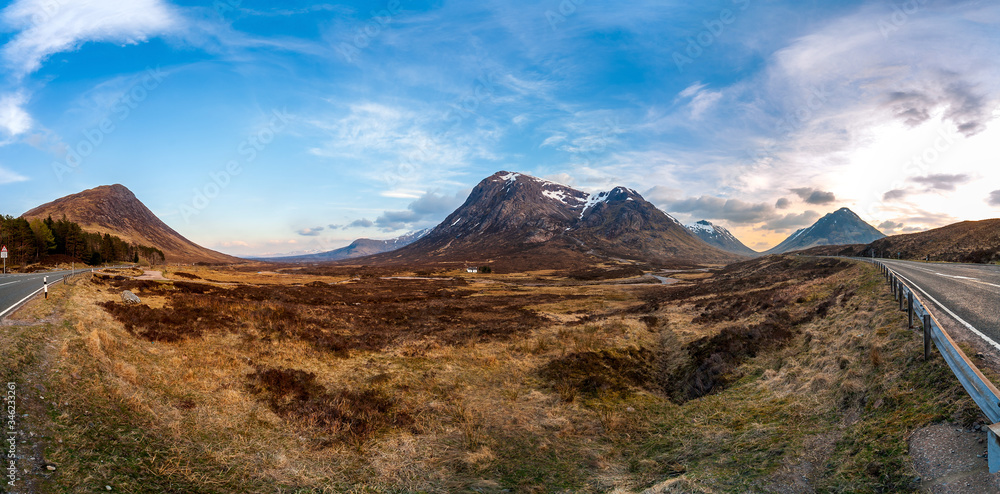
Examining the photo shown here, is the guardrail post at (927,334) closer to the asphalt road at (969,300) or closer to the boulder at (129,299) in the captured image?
the asphalt road at (969,300)

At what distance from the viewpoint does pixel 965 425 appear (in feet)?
20.2

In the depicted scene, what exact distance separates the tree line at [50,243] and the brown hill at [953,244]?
140 metres

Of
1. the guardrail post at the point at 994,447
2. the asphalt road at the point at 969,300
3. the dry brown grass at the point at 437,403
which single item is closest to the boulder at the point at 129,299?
the dry brown grass at the point at 437,403

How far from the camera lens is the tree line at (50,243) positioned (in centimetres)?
6669

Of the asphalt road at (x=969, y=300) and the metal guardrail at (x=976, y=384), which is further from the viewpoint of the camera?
the asphalt road at (x=969, y=300)

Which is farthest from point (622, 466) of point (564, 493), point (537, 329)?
point (537, 329)

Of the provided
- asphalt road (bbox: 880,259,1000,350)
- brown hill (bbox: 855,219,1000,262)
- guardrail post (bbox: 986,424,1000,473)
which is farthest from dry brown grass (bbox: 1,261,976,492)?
brown hill (bbox: 855,219,1000,262)

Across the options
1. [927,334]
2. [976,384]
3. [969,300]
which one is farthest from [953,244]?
[976,384]

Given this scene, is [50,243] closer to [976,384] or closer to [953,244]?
[976,384]

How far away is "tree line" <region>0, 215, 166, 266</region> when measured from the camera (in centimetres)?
6669

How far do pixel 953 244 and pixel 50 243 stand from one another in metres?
169

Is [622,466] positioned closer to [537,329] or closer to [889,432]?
[889,432]

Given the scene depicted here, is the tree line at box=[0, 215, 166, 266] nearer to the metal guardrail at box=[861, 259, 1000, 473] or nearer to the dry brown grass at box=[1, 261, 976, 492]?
the dry brown grass at box=[1, 261, 976, 492]

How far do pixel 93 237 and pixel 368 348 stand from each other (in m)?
138
